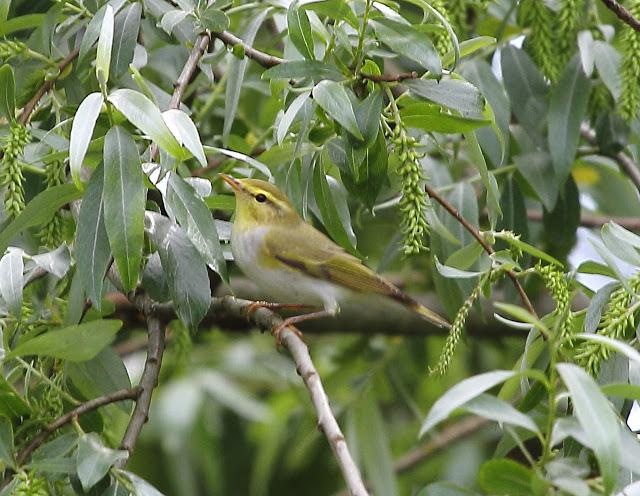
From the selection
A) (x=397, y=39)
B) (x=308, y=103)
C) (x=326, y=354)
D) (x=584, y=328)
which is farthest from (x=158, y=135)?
(x=326, y=354)

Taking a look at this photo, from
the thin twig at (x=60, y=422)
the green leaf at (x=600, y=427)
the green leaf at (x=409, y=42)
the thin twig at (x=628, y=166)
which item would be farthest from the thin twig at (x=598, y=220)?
the green leaf at (x=600, y=427)

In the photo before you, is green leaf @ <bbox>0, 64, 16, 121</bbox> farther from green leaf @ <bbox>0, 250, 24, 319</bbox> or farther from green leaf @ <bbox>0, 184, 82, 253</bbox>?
green leaf @ <bbox>0, 250, 24, 319</bbox>

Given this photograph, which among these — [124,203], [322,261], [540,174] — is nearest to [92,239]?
[124,203]

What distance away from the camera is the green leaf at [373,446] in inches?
183

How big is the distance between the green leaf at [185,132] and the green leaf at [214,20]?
367 mm

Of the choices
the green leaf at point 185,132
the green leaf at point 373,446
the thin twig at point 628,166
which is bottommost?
the green leaf at point 373,446

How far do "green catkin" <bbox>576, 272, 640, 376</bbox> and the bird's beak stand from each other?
1.18 m

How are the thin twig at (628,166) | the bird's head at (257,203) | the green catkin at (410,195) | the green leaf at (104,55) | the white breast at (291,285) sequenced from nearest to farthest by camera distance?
the green leaf at (104,55) < the green catkin at (410,195) < the bird's head at (257,203) < the white breast at (291,285) < the thin twig at (628,166)

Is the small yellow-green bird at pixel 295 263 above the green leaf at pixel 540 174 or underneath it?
underneath

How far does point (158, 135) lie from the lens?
2.35 metres

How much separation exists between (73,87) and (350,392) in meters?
2.37

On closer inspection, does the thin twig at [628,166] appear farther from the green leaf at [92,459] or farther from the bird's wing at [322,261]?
the green leaf at [92,459]

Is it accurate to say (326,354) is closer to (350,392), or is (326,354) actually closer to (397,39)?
(350,392)

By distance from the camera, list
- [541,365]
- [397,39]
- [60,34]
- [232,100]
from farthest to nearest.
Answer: [60,34]
[232,100]
[541,365]
[397,39]
